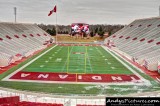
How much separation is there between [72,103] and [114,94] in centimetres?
407

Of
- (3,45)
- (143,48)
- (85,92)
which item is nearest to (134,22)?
(143,48)

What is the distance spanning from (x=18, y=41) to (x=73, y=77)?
28205 mm

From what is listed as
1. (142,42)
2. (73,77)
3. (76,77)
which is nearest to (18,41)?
(142,42)

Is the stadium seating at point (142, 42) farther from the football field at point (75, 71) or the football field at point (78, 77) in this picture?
the football field at point (75, 71)

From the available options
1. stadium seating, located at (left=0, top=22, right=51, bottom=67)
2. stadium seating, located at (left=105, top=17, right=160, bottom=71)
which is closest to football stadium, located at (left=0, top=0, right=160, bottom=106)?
stadium seating, located at (left=105, top=17, right=160, bottom=71)

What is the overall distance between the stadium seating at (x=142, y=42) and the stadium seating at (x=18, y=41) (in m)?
15.1

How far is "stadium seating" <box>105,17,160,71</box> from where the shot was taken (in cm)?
3810

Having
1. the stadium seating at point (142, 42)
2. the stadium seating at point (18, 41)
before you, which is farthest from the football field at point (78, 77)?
the stadium seating at point (18, 41)

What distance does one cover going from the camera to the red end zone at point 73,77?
92.0ft

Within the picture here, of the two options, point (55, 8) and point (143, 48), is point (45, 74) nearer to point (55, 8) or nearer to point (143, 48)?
point (143, 48)

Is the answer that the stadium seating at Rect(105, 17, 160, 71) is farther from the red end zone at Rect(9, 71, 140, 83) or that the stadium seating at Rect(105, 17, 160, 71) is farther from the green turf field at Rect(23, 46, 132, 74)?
the red end zone at Rect(9, 71, 140, 83)

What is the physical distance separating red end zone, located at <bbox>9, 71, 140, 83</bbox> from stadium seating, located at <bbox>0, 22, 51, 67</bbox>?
6.81 m

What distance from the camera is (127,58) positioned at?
4331 cm

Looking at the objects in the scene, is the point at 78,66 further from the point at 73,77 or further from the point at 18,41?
the point at 18,41
